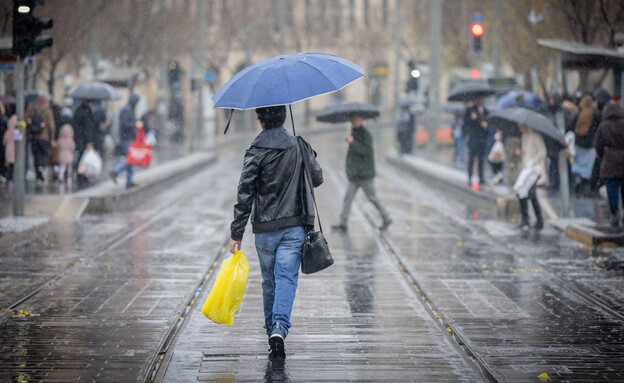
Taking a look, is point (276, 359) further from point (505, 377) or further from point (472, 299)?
point (472, 299)

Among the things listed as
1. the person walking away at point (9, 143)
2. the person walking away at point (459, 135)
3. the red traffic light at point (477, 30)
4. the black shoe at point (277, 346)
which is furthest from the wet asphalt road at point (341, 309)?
the person walking away at point (459, 135)

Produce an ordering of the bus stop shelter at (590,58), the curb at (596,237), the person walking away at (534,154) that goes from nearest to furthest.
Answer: the curb at (596,237) → the person walking away at (534,154) → the bus stop shelter at (590,58)

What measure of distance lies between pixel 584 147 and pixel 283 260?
43.4 ft

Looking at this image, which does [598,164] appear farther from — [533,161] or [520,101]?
[533,161]

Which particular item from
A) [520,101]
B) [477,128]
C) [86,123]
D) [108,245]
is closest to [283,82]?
[108,245]

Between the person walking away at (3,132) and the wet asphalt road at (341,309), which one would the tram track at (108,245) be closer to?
the wet asphalt road at (341,309)

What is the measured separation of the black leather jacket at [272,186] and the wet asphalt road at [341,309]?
0.93 m

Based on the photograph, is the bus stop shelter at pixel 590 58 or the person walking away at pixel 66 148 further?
the person walking away at pixel 66 148

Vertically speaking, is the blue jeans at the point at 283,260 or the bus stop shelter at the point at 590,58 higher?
the bus stop shelter at the point at 590,58

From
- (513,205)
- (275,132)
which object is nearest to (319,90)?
(275,132)

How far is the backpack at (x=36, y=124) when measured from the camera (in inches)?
813

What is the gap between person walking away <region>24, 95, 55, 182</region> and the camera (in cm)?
2069

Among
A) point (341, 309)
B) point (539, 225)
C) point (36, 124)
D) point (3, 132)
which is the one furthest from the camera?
point (36, 124)

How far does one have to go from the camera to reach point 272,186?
671 centimetres
